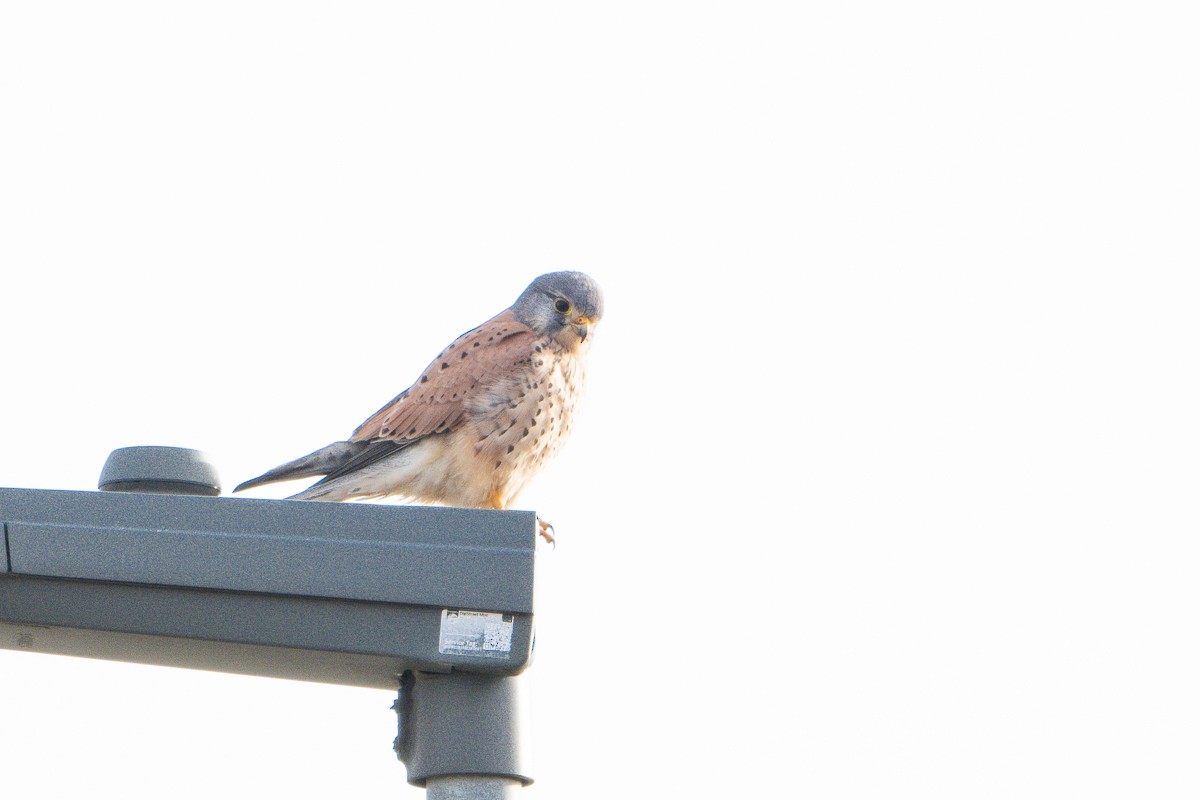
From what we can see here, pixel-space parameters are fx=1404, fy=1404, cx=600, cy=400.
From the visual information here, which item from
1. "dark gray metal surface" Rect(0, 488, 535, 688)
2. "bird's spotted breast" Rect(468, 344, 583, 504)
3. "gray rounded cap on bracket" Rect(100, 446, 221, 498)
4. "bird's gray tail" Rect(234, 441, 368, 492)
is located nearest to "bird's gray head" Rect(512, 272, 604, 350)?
"bird's spotted breast" Rect(468, 344, 583, 504)

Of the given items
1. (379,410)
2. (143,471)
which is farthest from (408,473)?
(143,471)

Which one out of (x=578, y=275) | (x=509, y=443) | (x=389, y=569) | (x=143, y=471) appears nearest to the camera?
A: (x=389, y=569)

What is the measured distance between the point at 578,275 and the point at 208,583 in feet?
9.91

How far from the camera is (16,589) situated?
178 cm

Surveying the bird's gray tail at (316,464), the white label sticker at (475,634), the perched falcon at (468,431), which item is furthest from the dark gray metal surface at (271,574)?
the perched falcon at (468,431)

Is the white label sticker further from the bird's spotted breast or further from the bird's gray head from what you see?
the bird's gray head

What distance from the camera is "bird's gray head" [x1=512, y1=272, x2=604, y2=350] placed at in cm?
453

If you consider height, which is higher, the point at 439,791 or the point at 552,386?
the point at 552,386

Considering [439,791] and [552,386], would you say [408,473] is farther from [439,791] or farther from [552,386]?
[439,791]

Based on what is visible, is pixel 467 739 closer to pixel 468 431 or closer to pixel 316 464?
pixel 316 464

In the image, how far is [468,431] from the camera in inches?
163

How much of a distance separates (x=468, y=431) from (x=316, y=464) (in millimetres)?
557

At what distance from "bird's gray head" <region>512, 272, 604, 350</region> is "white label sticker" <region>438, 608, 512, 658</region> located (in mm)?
2843

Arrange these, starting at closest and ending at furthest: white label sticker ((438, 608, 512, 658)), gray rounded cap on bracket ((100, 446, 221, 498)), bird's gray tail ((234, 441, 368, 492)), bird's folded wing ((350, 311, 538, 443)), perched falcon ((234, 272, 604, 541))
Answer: white label sticker ((438, 608, 512, 658)) < gray rounded cap on bracket ((100, 446, 221, 498)) < bird's gray tail ((234, 441, 368, 492)) < perched falcon ((234, 272, 604, 541)) < bird's folded wing ((350, 311, 538, 443))
